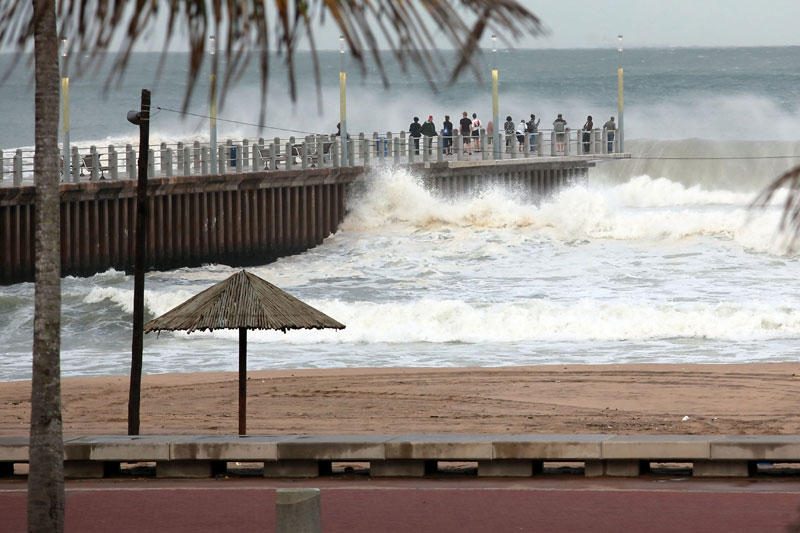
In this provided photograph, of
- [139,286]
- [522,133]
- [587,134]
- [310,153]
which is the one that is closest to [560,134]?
[522,133]

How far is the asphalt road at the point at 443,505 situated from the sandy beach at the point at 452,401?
643 centimetres

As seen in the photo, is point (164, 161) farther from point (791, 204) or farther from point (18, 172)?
point (791, 204)

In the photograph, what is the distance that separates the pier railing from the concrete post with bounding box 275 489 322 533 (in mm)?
33250

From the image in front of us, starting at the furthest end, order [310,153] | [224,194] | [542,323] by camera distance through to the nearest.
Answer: [310,153] → [224,194] → [542,323]

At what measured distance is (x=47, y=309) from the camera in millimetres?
8250

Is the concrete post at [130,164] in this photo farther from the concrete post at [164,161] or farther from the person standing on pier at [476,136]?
the person standing on pier at [476,136]

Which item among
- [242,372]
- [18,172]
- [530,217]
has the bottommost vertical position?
[242,372]

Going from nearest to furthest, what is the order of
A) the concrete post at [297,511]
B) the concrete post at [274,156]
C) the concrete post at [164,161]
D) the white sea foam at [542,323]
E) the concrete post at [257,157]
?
the concrete post at [297,511] < the white sea foam at [542,323] < the concrete post at [164,161] < the concrete post at [257,157] < the concrete post at [274,156]

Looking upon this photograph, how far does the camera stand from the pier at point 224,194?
41.8 meters

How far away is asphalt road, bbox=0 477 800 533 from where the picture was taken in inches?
483

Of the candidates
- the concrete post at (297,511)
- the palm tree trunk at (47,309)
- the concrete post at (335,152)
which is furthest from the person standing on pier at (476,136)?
the concrete post at (297,511)

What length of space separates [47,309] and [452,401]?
52.1 feet

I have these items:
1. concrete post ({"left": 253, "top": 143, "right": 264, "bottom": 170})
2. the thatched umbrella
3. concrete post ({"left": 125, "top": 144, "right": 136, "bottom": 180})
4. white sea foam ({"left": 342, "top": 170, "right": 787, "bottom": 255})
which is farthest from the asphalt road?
white sea foam ({"left": 342, "top": 170, "right": 787, "bottom": 255})

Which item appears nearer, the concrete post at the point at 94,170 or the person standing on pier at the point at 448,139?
the concrete post at the point at 94,170
